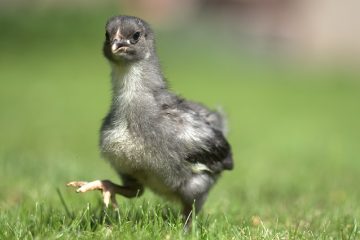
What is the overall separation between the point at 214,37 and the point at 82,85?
313 inches

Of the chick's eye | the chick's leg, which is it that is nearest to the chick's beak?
the chick's eye

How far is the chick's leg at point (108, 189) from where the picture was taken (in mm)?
4934

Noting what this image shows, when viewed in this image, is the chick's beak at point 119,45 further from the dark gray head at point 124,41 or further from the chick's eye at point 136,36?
the chick's eye at point 136,36

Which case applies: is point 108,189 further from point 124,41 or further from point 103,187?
point 124,41

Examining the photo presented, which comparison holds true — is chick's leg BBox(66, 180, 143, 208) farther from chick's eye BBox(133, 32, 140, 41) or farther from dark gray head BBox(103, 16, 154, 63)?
chick's eye BBox(133, 32, 140, 41)

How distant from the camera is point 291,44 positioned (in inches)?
1138

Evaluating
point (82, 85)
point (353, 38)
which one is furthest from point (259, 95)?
point (353, 38)

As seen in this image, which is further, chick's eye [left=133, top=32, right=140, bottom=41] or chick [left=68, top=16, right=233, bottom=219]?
chick's eye [left=133, top=32, right=140, bottom=41]

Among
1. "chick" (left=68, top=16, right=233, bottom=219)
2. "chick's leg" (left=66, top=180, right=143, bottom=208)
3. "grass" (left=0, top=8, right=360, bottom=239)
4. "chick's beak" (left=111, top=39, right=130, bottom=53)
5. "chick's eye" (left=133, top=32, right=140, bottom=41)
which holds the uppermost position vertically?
"chick's eye" (left=133, top=32, right=140, bottom=41)

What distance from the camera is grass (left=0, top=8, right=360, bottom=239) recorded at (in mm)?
4805

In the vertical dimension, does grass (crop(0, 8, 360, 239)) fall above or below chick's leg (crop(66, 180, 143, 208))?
below

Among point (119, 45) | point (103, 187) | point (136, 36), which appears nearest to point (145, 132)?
point (103, 187)

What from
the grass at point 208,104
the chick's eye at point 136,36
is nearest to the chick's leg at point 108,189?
the grass at point 208,104

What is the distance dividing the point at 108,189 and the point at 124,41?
42.0 inches
